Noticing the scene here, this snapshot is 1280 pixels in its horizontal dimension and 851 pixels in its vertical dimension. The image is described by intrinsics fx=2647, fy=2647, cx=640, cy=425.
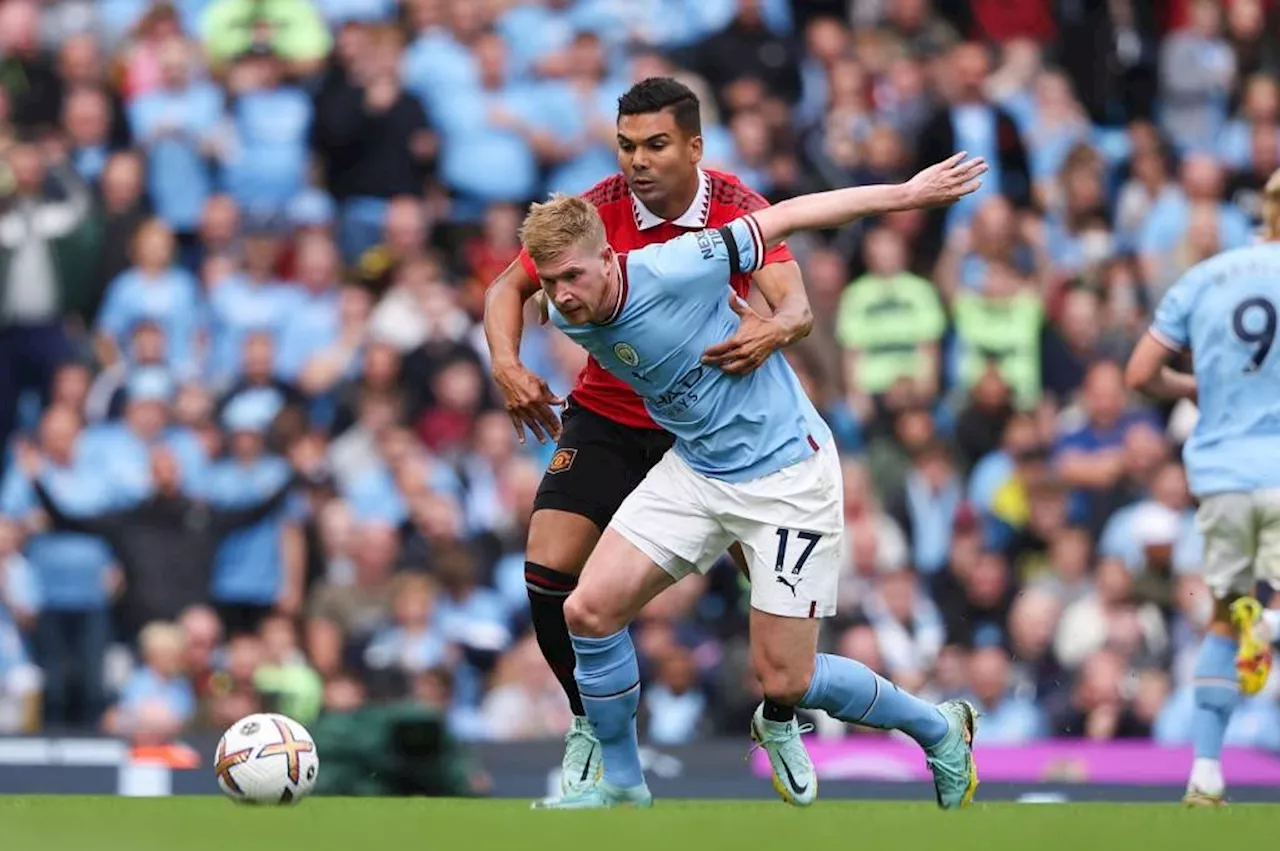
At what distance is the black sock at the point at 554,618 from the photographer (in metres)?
9.55

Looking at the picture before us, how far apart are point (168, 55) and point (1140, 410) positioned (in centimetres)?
663

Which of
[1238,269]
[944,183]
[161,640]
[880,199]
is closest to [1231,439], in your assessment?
[1238,269]

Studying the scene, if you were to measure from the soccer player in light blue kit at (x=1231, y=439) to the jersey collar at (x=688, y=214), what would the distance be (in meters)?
2.11

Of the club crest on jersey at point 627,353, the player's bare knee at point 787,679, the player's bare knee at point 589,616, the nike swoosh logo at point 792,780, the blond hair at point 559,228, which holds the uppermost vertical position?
the blond hair at point 559,228

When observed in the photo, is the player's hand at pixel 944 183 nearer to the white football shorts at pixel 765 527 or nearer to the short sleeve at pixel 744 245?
the short sleeve at pixel 744 245

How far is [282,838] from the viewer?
773 centimetres

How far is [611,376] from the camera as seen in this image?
9664mm

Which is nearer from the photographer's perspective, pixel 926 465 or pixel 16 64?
pixel 926 465

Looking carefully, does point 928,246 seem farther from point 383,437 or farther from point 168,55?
point 168,55

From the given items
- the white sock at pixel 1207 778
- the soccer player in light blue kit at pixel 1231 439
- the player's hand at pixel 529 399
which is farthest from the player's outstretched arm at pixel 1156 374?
the player's hand at pixel 529 399

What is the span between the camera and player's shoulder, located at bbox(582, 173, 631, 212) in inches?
374

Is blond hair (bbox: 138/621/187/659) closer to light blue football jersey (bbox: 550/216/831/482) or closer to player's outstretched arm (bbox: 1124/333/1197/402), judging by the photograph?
light blue football jersey (bbox: 550/216/831/482)

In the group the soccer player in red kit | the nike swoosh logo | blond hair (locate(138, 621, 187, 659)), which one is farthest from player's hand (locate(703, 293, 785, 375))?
blond hair (locate(138, 621, 187, 659))

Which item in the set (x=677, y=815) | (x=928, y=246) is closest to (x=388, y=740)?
(x=677, y=815)
